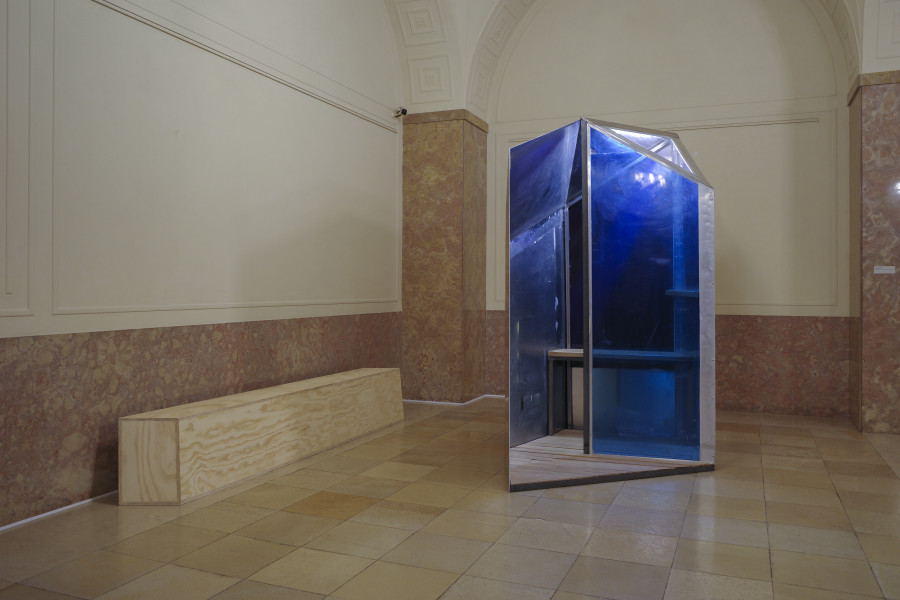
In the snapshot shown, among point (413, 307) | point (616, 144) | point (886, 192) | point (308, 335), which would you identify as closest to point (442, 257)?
point (413, 307)

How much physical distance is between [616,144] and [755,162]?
135 inches

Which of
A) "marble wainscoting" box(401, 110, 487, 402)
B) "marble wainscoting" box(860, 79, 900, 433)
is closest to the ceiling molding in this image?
"marble wainscoting" box(401, 110, 487, 402)

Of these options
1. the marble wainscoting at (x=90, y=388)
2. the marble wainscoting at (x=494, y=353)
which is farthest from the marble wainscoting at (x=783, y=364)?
the marble wainscoting at (x=90, y=388)

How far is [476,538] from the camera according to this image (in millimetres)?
3734

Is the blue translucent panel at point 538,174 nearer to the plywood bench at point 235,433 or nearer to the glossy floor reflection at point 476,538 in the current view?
the glossy floor reflection at point 476,538

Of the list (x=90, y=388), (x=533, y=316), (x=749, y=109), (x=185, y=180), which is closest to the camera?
(x=90, y=388)

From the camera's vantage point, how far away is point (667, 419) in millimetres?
5109

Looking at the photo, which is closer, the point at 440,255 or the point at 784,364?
the point at 784,364

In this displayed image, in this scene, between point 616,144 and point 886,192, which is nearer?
point 616,144

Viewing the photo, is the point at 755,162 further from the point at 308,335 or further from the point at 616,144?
the point at 308,335

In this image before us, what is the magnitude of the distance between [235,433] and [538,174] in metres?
2.73

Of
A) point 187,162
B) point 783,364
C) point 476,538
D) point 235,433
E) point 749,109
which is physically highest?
point 749,109

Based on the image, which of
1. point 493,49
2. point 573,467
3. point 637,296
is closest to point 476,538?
point 573,467

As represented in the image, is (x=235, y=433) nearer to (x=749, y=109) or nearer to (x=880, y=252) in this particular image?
(x=880, y=252)
